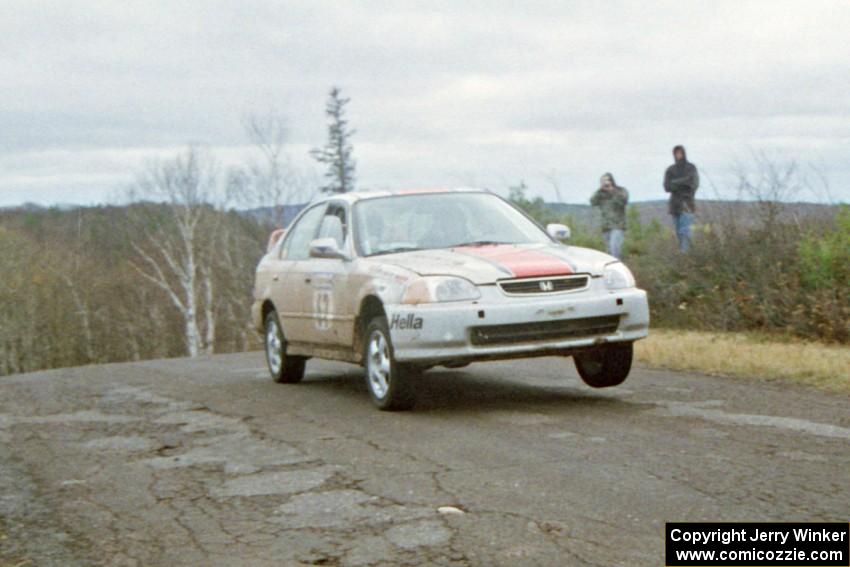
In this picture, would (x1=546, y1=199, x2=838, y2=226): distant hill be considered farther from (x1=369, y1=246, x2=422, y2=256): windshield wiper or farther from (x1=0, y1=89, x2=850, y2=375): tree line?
(x1=0, y1=89, x2=850, y2=375): tree line

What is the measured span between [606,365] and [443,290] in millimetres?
1756

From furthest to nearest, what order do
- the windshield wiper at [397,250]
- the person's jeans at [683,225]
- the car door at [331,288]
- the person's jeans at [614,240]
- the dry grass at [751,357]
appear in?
the person's jeans at [614,240] → the person's jeans at [683,225] → the dry grass at [751,357] → the car door at [331,288] → the windshield wiper at [397,250]

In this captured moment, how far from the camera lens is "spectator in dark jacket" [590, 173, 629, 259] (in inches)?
754

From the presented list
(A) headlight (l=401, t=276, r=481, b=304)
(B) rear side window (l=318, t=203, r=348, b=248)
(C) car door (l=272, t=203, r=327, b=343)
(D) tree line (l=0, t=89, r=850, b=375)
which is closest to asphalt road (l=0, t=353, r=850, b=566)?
(C) car door (l=272, t=203, r=327, b=343)

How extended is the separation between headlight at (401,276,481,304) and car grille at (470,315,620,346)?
0.25 m

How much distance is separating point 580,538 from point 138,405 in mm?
5952

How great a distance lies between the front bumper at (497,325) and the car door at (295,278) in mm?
2101

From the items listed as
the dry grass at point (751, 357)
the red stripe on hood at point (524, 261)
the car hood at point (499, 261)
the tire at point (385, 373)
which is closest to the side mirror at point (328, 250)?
the car hood at point (499, 261)

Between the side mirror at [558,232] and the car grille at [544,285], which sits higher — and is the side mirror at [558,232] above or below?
above

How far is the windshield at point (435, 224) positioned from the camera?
9594 millimetres

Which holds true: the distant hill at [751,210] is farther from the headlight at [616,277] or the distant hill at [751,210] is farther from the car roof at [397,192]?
the headlight at [616,277]

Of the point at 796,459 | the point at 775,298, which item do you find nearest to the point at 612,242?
the point at 775,298

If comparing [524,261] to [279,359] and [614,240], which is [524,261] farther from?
[614,240]

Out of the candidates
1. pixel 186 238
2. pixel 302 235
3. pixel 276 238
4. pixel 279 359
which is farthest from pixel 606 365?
pixel 186 238
